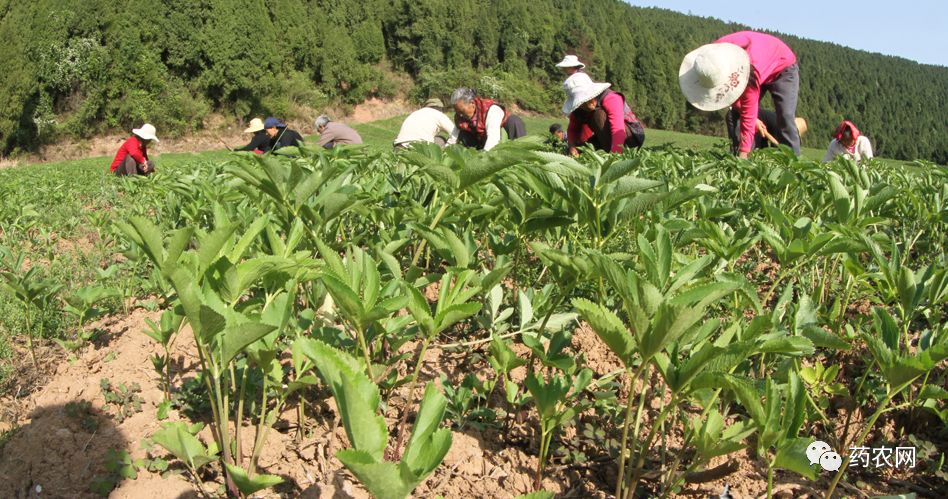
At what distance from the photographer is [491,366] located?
200cm

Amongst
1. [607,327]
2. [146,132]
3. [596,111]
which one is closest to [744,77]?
[596,111]

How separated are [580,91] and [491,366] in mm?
4356

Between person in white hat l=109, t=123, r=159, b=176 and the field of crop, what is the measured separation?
22.7 ft

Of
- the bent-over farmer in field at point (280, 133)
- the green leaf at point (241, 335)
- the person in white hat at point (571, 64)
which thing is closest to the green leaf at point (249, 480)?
the green leaf at point (241, 335)

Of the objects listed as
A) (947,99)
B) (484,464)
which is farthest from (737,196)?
(947,99)

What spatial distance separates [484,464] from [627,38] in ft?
174

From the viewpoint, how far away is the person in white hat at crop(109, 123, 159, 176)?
29.1ft

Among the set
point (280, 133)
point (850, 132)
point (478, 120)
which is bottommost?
point (280, 133)

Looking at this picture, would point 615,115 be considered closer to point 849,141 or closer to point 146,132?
point 849,141

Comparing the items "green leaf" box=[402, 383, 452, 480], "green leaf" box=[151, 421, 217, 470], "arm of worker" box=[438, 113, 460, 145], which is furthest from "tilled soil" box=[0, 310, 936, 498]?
"arm of worker" box=[438, 113, 460, 145]

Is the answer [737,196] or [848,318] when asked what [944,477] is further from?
[737,196]

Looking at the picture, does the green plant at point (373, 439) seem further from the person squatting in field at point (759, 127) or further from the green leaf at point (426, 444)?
the person squatting in field at point (759, 127)

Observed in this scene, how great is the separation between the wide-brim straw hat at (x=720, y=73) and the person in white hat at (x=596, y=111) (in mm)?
764

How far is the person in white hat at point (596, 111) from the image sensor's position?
591 cm
